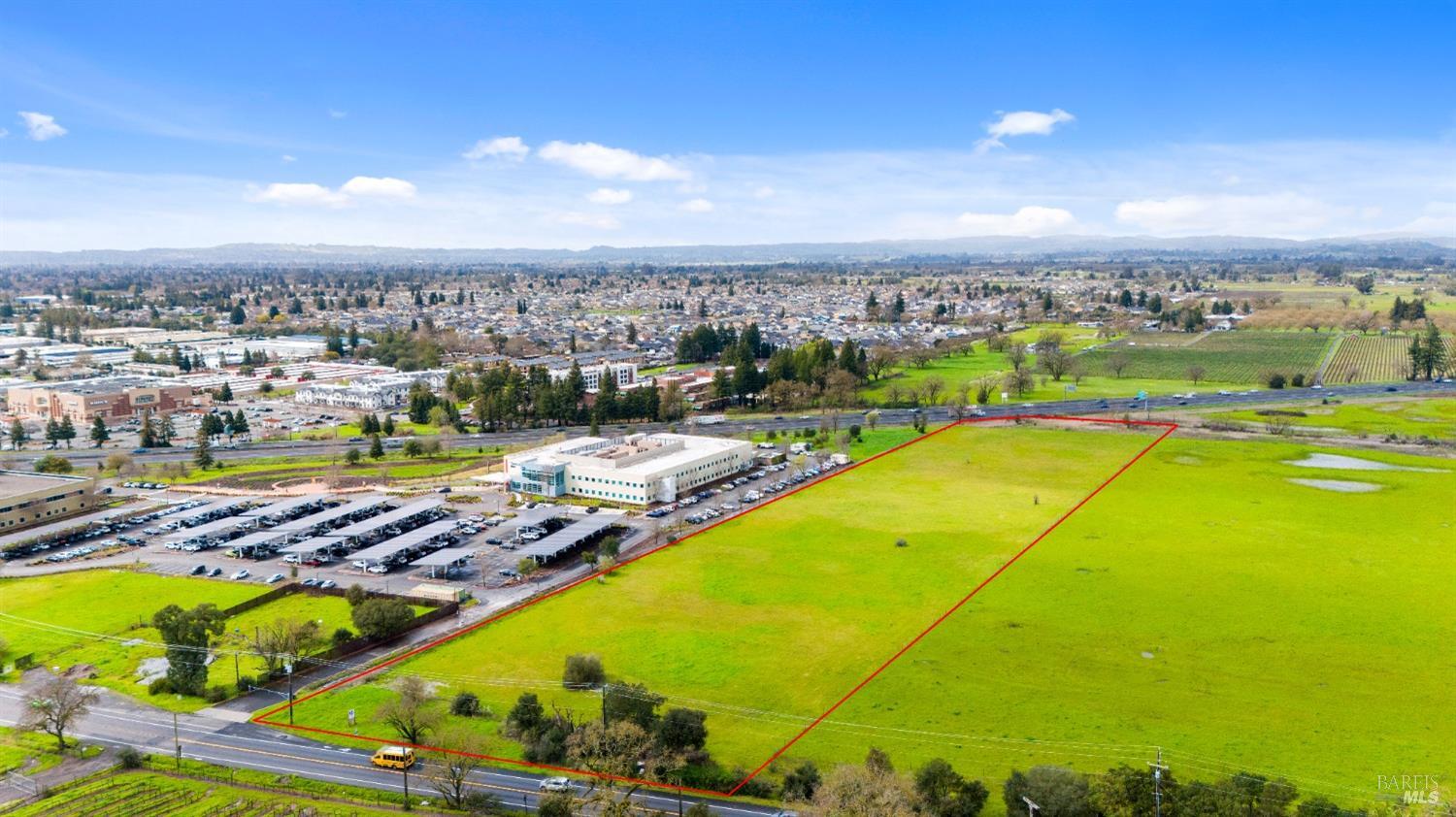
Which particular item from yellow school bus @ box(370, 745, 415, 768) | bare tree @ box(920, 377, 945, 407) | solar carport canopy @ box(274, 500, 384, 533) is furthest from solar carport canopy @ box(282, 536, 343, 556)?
bare tree @ box(920, 377, 945, 407)

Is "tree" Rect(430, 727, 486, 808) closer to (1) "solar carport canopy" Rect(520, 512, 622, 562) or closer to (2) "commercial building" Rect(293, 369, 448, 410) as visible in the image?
(1) "solar carport canopy" Rect(520, 512, 622, 562)

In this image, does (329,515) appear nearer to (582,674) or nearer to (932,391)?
(582,674)

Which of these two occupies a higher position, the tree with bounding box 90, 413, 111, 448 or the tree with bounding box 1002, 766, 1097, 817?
the tree with bounding box 90, 413, 111, 448

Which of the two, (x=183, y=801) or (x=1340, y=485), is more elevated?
(x=1340, y=485)

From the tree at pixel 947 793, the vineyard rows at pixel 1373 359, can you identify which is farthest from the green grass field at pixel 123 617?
the vineyard rows at pixel 1373 359

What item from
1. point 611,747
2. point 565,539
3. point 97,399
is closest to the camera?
point 611,747

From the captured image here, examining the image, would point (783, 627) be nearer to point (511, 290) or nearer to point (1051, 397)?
point (1051, 397)

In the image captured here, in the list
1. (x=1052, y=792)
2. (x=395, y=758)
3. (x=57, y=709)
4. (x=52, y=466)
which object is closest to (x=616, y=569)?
(x=395, y=758)
